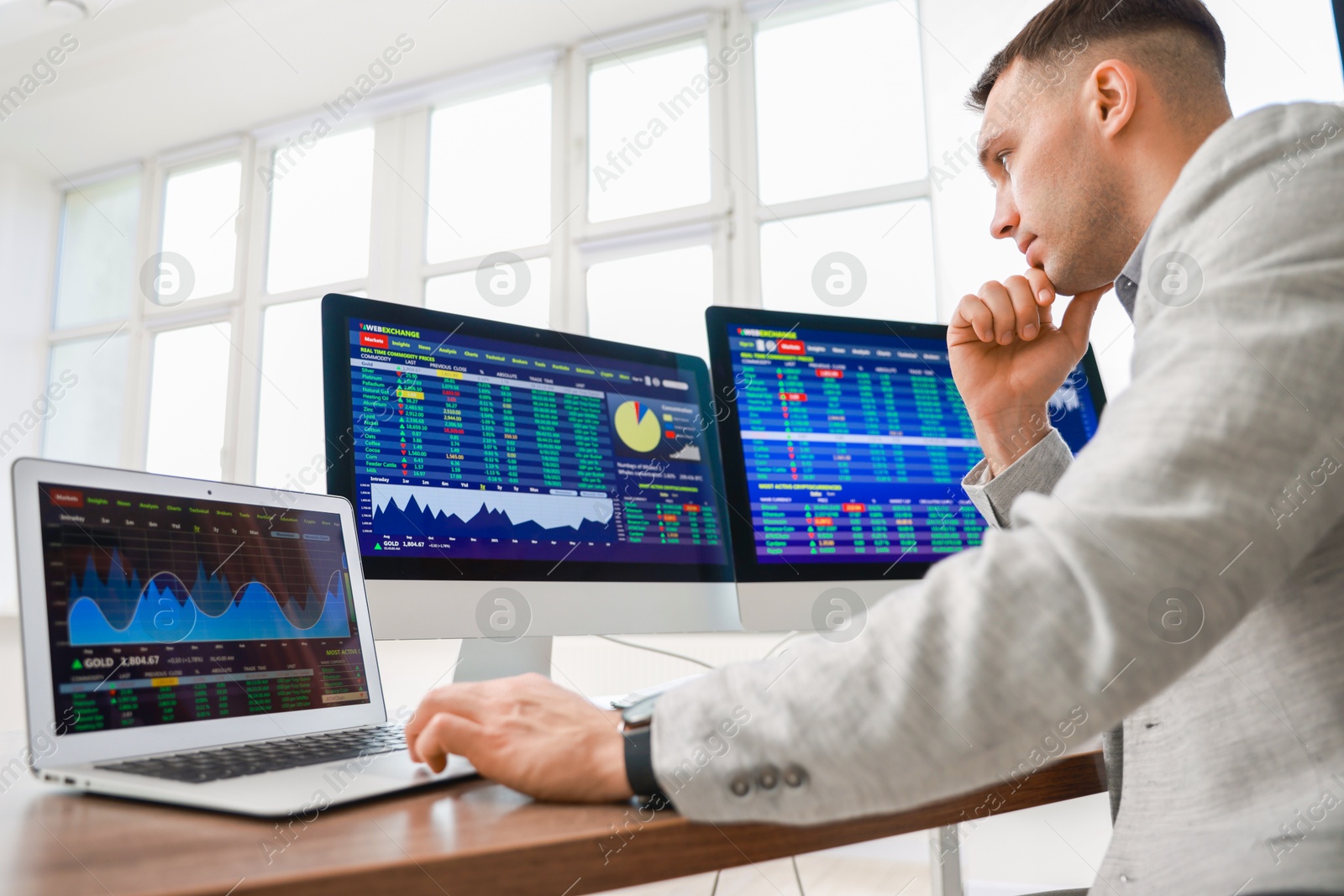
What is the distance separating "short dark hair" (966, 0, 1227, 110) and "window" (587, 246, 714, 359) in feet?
10.8

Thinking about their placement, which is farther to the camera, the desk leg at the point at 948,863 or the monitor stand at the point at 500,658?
the desk leg at the point at 948,863

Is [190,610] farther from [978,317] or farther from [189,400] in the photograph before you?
[189,400]

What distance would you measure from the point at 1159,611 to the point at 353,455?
874mm

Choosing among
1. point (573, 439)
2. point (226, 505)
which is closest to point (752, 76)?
point (573, 439)

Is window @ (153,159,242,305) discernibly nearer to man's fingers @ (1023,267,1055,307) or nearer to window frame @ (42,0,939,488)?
window frame @ (42,0,939,488)

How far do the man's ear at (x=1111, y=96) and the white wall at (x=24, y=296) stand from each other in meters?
6.68

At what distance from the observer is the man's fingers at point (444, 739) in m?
0.60

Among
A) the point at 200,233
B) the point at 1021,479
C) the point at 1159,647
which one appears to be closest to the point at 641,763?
the point at 1159,647

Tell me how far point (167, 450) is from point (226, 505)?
5635 millimetres

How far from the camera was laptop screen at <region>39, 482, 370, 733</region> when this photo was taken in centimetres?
70

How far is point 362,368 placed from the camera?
3.60ft

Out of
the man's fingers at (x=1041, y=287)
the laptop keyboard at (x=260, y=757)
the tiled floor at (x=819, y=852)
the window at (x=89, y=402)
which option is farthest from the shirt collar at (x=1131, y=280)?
the window at (x=89, y=402)

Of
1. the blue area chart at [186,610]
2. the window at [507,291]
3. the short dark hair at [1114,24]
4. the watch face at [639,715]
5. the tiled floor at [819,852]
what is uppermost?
the window at [507,291]

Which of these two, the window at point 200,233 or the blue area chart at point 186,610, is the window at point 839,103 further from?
the blue area chart at point 186,610
